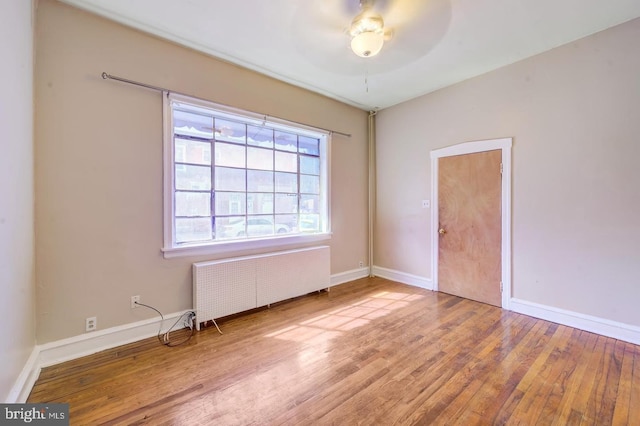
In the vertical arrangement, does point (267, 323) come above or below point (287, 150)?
below

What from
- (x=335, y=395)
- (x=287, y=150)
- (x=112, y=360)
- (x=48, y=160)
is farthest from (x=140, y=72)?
(x=335, y=395)

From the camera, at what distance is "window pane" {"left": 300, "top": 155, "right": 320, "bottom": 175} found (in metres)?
3.98

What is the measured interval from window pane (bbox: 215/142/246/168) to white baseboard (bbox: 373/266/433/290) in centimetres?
297

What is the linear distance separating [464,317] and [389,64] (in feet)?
10.1

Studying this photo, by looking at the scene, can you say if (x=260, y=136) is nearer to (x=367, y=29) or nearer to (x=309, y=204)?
(x=309, y=204)

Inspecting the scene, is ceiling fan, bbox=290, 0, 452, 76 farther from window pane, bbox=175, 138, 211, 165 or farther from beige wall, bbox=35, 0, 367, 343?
window pane, bbox=175, 138, 211, 165

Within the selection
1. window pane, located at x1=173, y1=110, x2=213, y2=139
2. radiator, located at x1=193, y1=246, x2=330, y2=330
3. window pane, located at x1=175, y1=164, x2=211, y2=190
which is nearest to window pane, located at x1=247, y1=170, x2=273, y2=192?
window pane, located at x1=175, y1=164, x2=211, y2=190

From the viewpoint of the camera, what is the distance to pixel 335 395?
1.79m

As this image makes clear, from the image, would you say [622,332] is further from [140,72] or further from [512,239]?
[140,72]

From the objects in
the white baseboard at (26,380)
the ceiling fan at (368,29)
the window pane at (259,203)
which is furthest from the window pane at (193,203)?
the ceiling fan at (368,29)

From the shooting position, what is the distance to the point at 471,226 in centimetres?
355

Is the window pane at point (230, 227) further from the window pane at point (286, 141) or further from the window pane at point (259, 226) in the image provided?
the window pane at point (286, 141)

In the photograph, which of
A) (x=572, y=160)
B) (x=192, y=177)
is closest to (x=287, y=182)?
(x=192, y=177)

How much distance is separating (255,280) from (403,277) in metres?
2.48
